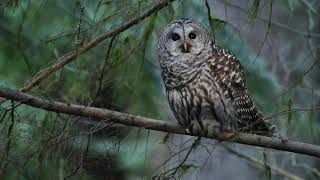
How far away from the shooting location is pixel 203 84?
405cm

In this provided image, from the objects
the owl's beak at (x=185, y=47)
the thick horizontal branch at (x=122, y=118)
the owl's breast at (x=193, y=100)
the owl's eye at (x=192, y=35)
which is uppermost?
the owl's eye at (x=192, y=35)

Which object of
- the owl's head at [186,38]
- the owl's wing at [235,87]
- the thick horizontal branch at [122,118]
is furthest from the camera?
the owl's head at [186,38]

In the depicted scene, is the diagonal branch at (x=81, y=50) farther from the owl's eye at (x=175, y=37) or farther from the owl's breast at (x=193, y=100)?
the owl's eye at (x=175, y=37)

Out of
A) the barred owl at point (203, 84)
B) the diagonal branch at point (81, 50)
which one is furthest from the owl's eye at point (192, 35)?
the diagonal branch at point (81, 50)

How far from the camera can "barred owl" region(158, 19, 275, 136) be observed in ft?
Result: 13.3

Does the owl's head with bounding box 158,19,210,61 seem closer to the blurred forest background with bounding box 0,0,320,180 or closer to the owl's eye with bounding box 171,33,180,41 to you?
the owl's eye with bounding box 171,33,180,41

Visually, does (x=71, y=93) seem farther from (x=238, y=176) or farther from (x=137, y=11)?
(x=238, y=176)

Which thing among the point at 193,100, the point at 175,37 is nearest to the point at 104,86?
the point at 193,100

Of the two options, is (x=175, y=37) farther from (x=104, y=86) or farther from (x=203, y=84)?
(x=104, y=86)

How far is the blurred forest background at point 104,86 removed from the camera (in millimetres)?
3234

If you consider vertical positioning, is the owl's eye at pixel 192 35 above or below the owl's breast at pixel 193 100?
above

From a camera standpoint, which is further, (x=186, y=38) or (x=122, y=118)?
(x=186, y=38)

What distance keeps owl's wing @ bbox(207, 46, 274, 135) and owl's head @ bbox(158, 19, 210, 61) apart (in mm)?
95

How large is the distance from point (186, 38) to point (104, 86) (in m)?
0.61
